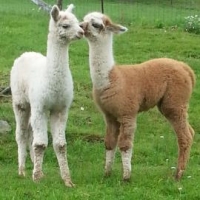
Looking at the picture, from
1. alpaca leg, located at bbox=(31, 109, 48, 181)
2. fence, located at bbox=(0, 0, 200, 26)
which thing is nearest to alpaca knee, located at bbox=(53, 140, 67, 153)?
alpaca leg, located at bbox=(31, 109, 48, 181)

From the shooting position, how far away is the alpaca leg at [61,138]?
7.19 meters

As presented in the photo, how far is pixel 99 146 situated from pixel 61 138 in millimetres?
2510

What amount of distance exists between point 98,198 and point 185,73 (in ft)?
6.55

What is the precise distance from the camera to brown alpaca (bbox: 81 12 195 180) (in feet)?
24.2

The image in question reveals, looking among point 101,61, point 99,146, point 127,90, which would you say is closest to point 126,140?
point 127,90

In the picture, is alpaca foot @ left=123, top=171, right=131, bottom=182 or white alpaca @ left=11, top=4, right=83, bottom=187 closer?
white alpaca @ left=11, top=4, right=83, bottom=187

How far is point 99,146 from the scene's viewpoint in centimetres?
966

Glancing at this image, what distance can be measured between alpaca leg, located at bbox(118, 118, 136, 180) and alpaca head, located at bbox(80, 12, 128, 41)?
955mm

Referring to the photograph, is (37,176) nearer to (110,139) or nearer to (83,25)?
(110,139)

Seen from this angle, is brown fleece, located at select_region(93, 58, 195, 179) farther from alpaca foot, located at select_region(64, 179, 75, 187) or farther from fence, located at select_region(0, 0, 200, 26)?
fence, located at select_region(0, 0, 200, 26)

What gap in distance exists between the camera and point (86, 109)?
38.4ft

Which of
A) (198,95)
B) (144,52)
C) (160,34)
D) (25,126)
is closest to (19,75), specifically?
(25,126)

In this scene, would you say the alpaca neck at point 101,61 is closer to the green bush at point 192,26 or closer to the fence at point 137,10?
the fence at point 137,10

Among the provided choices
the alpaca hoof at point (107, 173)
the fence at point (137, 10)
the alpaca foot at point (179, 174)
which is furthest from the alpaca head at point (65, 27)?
the fence at point (137, 10)
